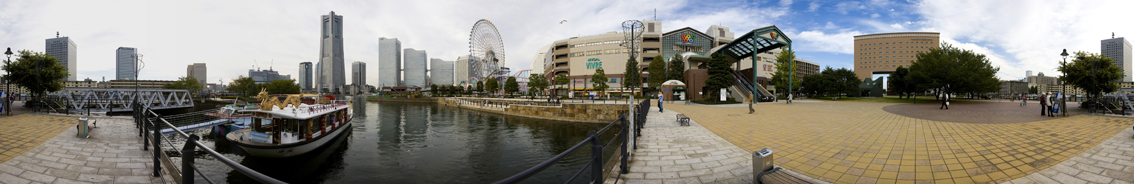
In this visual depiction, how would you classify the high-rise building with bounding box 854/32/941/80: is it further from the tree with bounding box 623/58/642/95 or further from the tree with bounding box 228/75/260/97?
the tree with bounding box 228/75/260/97

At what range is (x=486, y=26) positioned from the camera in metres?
74.2

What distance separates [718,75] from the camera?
30.2 m

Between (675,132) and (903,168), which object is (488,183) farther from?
(903,168)

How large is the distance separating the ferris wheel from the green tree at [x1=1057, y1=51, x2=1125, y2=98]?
7154cm

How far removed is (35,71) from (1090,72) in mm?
57440

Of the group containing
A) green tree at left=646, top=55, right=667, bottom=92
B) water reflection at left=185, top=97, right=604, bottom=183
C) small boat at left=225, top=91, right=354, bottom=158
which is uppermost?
green tree at left=646, top=55, right=667, bottom=92

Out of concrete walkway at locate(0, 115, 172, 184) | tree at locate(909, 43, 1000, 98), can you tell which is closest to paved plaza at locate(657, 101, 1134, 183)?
concrete walkway at locate(0, 115, 172, 184)

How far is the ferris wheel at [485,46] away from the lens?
7300 cm

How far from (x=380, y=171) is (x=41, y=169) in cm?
645

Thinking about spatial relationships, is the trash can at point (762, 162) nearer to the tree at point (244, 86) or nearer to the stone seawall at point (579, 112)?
the stone seawall at point (579, 112)

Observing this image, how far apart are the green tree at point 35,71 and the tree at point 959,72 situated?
62363mm

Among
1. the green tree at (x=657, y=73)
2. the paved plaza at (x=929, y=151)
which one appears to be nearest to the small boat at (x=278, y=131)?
the paved plaza at (x=929, y=151)

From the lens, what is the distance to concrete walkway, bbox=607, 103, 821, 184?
4.67 meters

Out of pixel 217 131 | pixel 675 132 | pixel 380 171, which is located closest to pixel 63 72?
pixel 217 131
